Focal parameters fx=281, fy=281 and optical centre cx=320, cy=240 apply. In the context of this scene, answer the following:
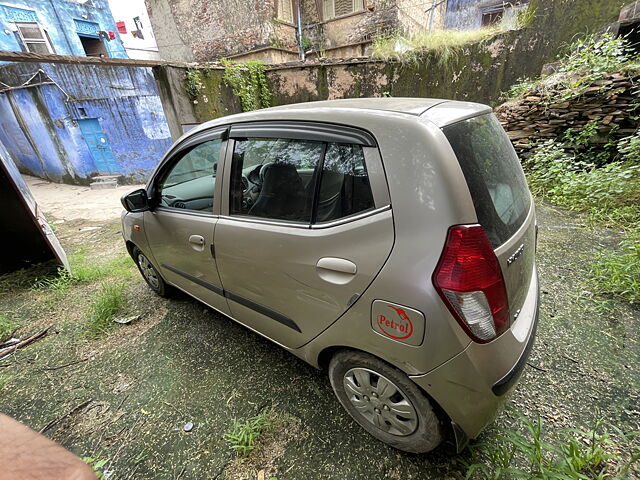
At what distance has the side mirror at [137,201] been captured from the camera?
7.29 feet

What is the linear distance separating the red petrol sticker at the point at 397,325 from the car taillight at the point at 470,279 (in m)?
0.17

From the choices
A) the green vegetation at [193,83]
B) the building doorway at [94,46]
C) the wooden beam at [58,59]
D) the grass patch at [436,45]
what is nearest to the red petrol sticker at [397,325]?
the wooden beam at [58,59]

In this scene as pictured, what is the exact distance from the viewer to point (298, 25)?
10750 millimetres

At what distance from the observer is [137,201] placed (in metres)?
2.23

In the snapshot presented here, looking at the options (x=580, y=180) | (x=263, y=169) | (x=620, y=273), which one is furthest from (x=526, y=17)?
(x=263, y=169)

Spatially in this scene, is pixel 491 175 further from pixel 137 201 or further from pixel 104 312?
pixel 104 312

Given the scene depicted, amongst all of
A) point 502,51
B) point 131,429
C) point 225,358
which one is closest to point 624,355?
point 225,358

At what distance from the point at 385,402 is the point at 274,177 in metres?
1.31

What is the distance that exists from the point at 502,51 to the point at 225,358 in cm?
712

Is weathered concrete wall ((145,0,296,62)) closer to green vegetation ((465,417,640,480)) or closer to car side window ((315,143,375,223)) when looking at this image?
car side window ((315,143,375,223))

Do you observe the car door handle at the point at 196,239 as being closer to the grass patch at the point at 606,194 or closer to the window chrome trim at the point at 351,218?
the window chrome trim at the point at 351,218

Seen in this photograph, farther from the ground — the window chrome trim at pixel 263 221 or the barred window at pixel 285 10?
the barred window at pixel 285 10

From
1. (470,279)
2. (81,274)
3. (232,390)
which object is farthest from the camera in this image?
(81,274)

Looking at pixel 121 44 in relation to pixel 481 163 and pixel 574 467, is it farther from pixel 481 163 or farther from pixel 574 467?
pixel 574 467
